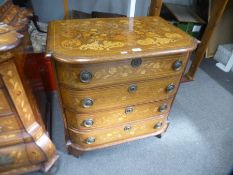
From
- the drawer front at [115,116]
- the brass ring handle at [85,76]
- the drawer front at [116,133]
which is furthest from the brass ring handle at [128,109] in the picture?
Result: the brass ring handle at [85,76]

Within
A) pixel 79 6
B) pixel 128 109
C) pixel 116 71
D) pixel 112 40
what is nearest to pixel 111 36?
pixel 112 40

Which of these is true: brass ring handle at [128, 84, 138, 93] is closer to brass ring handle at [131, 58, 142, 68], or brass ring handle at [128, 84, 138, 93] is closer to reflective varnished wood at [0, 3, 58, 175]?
brass ring handle at [131, 58, 142, 68]

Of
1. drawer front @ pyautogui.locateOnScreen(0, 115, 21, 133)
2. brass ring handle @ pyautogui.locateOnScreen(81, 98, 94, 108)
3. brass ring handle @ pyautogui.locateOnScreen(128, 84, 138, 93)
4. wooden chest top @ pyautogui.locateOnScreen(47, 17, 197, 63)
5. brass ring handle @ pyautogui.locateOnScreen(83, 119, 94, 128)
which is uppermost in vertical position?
wooden chest top @ pyautogui.locateOnScreen(47, 17, 197, 63)

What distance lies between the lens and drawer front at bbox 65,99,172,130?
1012 millimetres

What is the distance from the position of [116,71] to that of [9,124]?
1.82 feet

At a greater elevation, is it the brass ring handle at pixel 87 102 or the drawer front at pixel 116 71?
the drawer front at pixel 116 71

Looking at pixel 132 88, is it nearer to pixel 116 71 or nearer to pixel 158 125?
pixel 116 71

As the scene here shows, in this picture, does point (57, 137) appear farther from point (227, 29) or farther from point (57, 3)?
point (227, 29)

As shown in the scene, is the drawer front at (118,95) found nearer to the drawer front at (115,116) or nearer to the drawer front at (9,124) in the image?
the drawer front at (115,116)

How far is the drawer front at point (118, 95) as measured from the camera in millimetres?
895

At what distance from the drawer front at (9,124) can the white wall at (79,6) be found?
1.44m

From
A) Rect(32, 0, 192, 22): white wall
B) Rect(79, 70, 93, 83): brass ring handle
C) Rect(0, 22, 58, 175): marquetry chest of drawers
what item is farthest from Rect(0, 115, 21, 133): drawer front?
Rect(32, 0, 192, 22): white wall

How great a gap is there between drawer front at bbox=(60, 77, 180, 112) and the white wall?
1.39 metres

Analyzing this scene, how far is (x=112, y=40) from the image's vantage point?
0.87 meters
